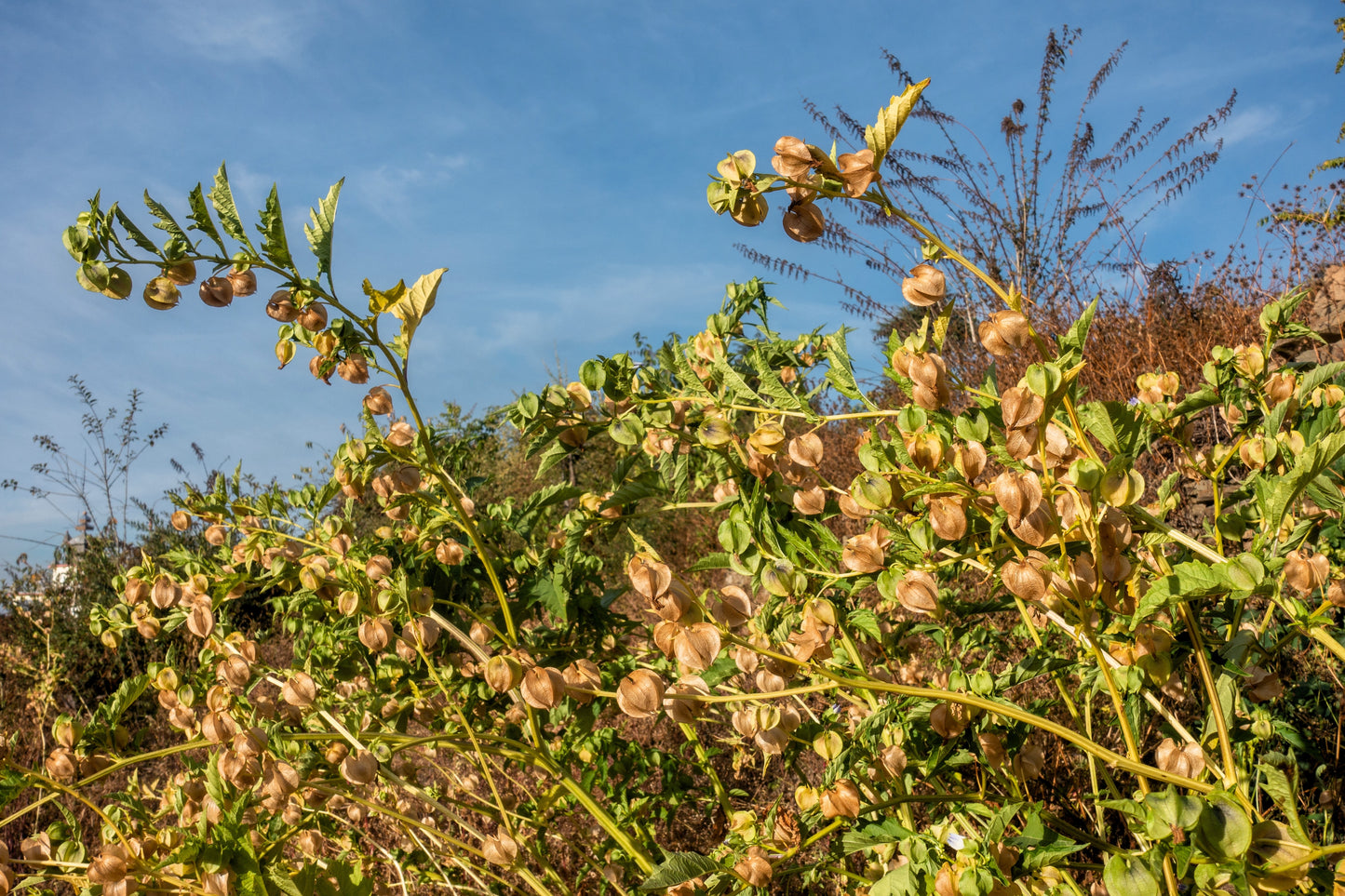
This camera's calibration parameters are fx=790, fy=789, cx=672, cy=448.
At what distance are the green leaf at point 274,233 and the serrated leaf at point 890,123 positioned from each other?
47 cm

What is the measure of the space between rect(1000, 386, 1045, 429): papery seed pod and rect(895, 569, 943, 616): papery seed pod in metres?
0.16

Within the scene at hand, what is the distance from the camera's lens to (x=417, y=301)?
2.27 feet

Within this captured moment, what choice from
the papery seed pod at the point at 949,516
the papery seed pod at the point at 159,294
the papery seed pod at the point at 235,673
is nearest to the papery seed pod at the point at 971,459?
the papery seed pod at the point at 949,516

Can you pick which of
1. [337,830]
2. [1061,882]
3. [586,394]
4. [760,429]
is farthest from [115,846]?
[337,830]

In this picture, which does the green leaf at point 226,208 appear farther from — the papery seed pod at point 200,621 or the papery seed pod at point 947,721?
the papery seed pod at point 947,721

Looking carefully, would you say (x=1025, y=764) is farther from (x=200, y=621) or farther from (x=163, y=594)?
(x=163, y=594)

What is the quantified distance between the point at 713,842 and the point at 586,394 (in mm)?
1129

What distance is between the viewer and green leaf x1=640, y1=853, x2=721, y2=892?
573mm

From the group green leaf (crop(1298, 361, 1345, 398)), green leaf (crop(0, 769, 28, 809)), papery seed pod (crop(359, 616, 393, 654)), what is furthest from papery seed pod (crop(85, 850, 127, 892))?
green leaf (crop(1298, 361, 1345, 398))

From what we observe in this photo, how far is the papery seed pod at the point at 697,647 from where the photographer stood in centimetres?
53

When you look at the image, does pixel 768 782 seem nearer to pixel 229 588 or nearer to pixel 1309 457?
pixel 229 588

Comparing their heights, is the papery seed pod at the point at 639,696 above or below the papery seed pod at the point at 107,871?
above

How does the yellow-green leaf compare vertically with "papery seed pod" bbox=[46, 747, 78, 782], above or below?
above

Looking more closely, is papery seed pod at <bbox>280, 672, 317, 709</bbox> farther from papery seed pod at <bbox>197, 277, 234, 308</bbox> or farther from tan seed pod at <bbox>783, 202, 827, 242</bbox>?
tan seed pod at <bbox>783, 202, 827, 242</bbox>
